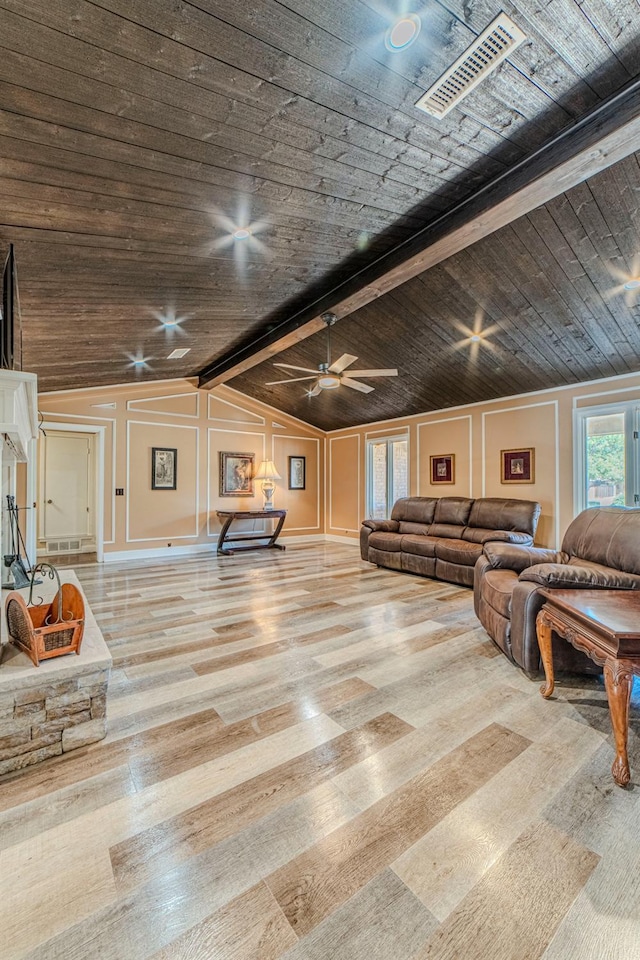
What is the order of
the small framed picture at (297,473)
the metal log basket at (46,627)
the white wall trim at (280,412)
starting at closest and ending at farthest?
the metal log basket at (46,627), the white wall trim at (280,412), the small framed picture at (297,473)

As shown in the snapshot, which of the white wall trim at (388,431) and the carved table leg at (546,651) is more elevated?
the white wall trim at (388,431)

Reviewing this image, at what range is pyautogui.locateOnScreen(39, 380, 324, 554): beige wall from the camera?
6734mm

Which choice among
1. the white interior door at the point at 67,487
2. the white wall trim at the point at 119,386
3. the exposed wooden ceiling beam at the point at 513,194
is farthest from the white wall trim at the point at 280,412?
the exposed wooden ceiling beam at the point at 513,194

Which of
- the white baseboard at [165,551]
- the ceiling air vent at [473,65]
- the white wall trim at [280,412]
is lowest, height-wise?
the white baseboard at [165,551]

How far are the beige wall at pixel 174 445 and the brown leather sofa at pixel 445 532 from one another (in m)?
3.04

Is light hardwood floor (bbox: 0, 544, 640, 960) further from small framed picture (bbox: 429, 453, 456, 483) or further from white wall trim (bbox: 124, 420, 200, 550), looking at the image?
white wall trim (bbox: 124, 420, 200, 550)

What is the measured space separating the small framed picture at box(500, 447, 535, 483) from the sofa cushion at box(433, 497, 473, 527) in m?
0.67

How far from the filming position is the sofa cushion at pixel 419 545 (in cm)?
558

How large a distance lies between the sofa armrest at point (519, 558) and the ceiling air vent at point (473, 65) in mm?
3032

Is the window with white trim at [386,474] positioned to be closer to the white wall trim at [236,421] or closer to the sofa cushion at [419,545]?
the sofa cushion at [419,545]

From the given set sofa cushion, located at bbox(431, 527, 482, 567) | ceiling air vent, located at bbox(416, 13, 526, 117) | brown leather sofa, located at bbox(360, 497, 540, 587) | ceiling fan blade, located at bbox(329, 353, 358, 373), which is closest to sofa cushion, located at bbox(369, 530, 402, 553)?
brown leather sofa, located at bbox(360, 497, 540, 587)

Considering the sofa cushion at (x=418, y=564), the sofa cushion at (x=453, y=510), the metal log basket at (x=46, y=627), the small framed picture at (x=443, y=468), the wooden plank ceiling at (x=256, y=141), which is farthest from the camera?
the small framed picture at (x=443, y=468)

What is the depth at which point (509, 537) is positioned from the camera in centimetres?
514

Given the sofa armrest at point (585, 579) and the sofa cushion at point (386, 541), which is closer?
the sofa armrest at point (585, 579)
